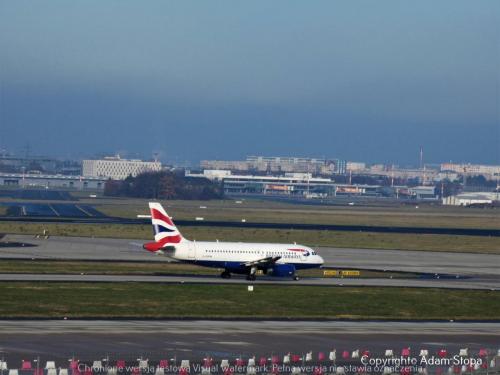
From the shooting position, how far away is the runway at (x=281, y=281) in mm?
73938

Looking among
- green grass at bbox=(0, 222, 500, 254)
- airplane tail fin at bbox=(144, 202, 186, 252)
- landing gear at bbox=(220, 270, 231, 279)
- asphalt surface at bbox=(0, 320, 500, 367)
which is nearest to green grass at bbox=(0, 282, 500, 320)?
asphalt surface at bbox=(0, 320, 500, 367)

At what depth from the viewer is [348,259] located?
103 m

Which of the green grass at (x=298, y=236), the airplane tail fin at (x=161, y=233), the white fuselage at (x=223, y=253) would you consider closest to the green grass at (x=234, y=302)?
the white fuselage at (x=223, y=253)

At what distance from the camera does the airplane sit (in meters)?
80.4

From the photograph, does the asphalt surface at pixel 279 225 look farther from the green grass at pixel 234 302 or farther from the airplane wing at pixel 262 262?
the green grass at pixel 234 302

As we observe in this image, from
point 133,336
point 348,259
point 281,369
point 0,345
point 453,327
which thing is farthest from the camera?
point 348,259

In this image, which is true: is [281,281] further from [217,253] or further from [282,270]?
[217,253]

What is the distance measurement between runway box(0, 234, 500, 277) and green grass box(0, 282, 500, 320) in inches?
821

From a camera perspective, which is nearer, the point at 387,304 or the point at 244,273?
the point at 387,304

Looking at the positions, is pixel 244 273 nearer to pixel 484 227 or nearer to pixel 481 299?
pixel 481 299

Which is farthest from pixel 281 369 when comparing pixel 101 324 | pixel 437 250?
pixel 437 250

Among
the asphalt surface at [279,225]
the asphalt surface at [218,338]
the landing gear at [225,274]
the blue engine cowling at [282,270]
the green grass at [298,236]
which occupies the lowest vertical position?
the asphalt surface at [218,338]

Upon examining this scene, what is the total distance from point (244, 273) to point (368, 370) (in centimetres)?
4029

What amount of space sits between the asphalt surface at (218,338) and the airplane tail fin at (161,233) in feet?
79.1
